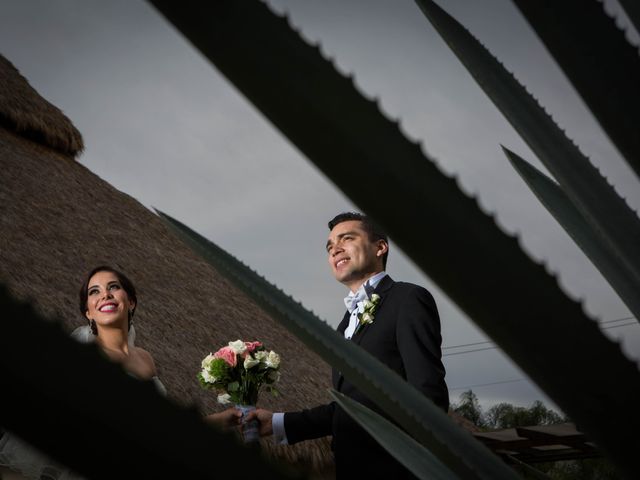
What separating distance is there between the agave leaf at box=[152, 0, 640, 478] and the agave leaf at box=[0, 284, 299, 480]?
0.54 ft

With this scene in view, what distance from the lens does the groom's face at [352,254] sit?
107 inches

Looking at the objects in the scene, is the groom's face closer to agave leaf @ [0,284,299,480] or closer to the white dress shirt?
the white dress shirt

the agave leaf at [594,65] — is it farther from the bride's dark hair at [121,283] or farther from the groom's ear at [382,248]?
the bride's dark hair at [121,283]

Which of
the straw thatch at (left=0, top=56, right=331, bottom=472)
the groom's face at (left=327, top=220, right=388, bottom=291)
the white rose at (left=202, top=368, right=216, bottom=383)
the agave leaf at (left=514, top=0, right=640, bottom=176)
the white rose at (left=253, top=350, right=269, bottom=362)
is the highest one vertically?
the straw thatch at (left=0, top=56, right=331, bottom=472)

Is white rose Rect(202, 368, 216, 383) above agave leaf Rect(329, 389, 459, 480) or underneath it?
above

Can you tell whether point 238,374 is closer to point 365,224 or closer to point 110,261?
point 365,224

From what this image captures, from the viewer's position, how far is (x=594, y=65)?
0.48 m

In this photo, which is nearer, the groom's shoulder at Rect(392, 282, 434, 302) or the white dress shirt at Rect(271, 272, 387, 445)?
the groom's shoulder at Rect(392, 282, 434, 302)

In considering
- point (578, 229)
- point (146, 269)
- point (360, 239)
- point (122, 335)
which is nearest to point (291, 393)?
point (146, 269)

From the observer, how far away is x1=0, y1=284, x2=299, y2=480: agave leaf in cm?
25

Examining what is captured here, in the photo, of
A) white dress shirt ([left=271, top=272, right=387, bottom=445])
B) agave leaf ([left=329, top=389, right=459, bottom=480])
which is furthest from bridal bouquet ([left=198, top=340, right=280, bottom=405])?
agave leaf ([left=329, top=389, right=459, bottom=480])

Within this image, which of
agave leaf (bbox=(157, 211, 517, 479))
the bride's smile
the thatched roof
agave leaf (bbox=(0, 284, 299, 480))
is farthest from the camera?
the thatched roof

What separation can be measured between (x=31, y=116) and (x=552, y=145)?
9.88m

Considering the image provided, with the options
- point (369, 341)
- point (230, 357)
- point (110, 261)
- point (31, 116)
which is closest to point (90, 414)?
point (369, 341)
